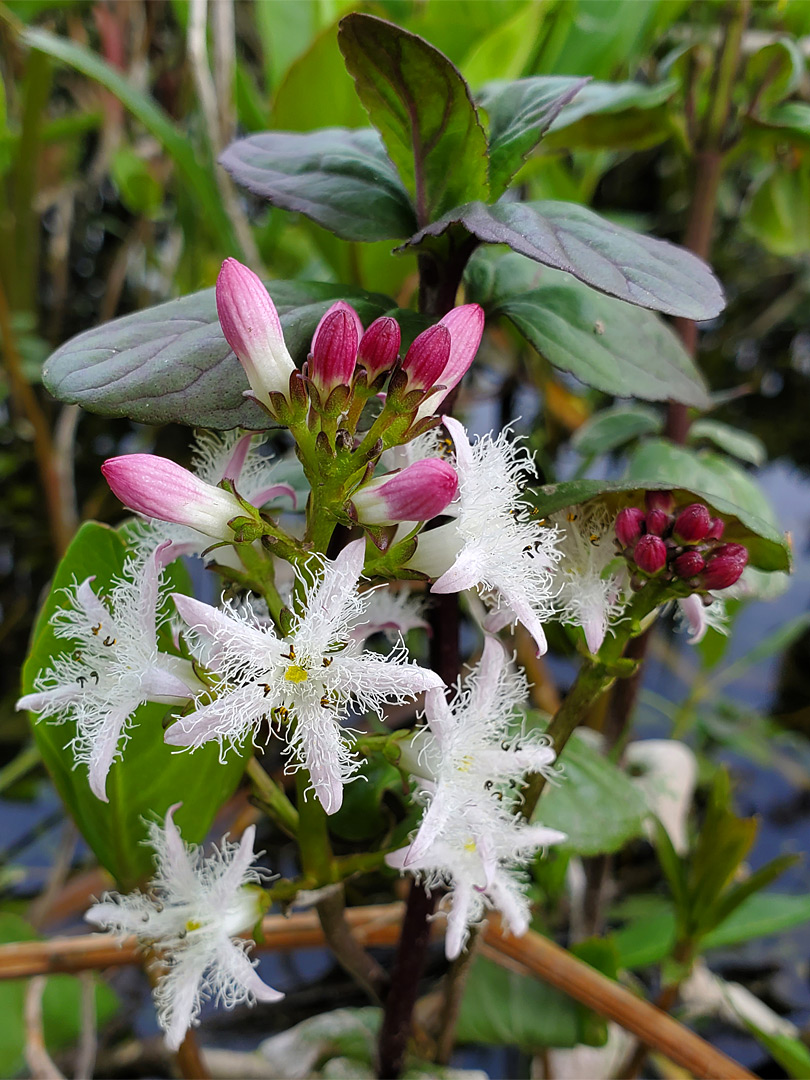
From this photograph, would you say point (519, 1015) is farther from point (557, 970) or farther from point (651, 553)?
point (651, 553)

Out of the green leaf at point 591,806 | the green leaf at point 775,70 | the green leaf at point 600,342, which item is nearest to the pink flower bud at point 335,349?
the green leaf at point 600,342

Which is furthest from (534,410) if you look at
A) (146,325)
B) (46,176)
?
(146,325)

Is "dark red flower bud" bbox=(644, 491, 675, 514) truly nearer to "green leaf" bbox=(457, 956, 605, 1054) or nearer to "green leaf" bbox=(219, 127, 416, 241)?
"green leaf" bbox=(219, 127, 416, 241)

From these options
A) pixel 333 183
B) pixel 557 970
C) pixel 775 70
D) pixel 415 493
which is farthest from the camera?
pixel 775 70

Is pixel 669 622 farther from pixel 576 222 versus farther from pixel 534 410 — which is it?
pixel 576 222

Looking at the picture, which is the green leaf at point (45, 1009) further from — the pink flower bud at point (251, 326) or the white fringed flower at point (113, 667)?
the pink flower bud at point (251, 326)

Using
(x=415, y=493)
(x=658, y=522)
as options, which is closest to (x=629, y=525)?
(x=658, y=522)
